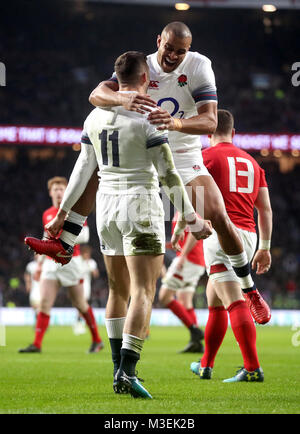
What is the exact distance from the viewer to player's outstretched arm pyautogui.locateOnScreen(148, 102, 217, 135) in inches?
182

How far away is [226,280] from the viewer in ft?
19.5

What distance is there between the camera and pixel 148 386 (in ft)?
18.7

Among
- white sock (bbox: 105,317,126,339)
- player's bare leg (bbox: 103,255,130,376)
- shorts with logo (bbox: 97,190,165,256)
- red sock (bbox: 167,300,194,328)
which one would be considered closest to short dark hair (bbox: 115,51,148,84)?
shorts with logo (bbox: 97,190,165,256)

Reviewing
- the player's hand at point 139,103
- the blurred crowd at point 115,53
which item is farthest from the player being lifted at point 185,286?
the blurred crowd at point 115,53

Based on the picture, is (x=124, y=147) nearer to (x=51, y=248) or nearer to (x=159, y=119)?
(x=159, y=119)

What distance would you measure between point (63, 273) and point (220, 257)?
4062mm

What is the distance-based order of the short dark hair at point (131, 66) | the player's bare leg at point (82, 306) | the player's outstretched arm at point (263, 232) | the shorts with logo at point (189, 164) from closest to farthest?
1. the short dark hair at point (131, 66)
2. the shorts with logo at point (189, 164)
3. the player's outstretched arm at point (263, 232)
4. the player's bare leg at point (82, 306)

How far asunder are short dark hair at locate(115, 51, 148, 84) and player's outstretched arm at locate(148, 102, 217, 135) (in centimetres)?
33

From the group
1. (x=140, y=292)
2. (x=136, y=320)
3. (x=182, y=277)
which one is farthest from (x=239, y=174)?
(x=182, y=277)

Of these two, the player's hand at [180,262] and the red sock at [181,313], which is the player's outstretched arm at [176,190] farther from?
the red sock at [181,313]

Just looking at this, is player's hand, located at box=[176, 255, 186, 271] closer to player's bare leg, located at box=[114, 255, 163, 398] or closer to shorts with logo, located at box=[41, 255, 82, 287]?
shorts with logo, located at box=[41, 255, 82, 287]

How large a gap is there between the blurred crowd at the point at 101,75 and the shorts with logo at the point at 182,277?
14.8 m

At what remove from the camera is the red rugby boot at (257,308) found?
558 cm
